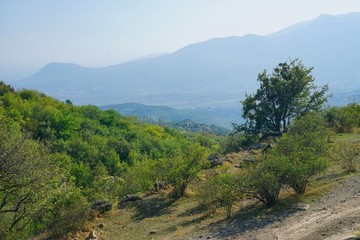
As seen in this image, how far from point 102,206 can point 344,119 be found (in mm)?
23182

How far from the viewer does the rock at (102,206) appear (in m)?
19.4

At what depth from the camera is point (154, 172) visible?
915 inches

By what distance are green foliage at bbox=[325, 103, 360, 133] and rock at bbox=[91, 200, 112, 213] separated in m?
22.0

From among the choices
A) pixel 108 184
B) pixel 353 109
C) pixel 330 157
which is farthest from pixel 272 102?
pixel 108 184

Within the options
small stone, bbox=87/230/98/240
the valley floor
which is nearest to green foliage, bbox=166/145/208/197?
the valley floor

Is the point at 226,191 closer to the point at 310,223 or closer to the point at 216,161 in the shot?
the point at 310,223

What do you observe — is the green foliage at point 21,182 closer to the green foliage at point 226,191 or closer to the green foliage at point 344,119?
the green foliage at point 226,191

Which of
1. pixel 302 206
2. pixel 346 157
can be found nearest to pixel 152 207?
pixel 302 206

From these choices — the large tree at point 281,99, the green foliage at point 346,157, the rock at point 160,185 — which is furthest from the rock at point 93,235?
the large tree at point 281,99

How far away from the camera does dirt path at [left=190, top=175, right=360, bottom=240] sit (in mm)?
11711

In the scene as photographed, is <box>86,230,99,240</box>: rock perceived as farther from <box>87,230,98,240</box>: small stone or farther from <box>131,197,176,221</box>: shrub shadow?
<box>131,197,176,221</box>: shrub shadow

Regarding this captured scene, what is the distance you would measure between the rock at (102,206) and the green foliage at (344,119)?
22.0m

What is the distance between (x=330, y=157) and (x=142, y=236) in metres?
10.9

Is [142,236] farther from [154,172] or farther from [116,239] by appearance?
[154,172]
